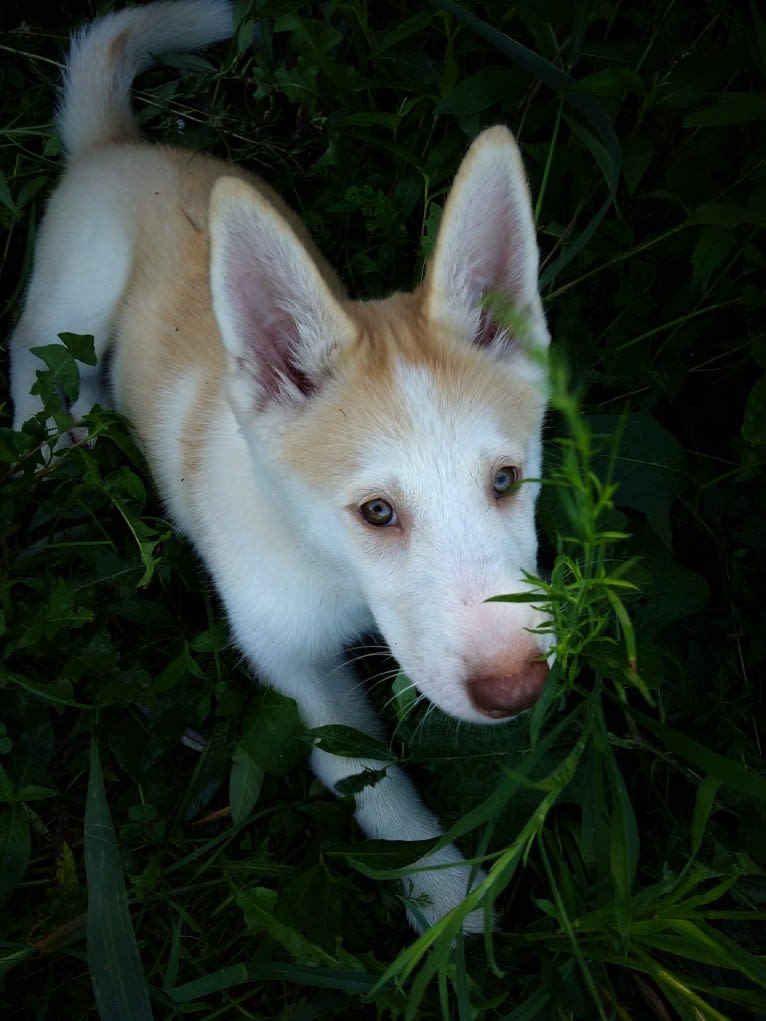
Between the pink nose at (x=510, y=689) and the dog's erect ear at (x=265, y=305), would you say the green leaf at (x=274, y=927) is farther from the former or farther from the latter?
the dog's erect ear at (x=265, y=305)

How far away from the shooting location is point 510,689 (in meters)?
1.55

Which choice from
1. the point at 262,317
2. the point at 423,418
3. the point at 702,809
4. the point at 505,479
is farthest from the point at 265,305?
the point at 702,809

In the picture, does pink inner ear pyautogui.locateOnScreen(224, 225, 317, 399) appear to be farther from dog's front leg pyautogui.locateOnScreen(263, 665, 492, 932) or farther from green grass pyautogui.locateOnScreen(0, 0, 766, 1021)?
dog's front leg pyautogui.locateOnScreen(263, 665, 492, 932)

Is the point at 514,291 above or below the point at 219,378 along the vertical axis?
above

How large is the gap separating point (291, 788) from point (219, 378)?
1.22 m

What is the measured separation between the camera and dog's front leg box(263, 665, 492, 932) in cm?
234

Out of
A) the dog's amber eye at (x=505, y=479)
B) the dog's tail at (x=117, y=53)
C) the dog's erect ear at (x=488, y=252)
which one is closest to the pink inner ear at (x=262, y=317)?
the dog's erect ear at (x=488, y=252)

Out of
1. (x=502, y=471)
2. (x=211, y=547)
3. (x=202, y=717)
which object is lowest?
(x=202, y=717)

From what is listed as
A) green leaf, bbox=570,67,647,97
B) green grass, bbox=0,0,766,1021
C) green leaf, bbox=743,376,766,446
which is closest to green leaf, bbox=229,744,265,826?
green grass, bbox=0,0,766,1021

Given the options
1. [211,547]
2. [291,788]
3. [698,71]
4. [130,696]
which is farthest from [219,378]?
[698,71]

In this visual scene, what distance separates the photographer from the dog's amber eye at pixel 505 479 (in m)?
1.76

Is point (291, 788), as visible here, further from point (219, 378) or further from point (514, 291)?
point (514, 291)

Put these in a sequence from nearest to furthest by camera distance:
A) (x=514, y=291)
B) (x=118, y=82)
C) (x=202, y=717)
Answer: (x=514, y=291), (x=202, y=717), (x=118, y=82)

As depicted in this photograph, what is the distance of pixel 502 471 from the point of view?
1.79 m
